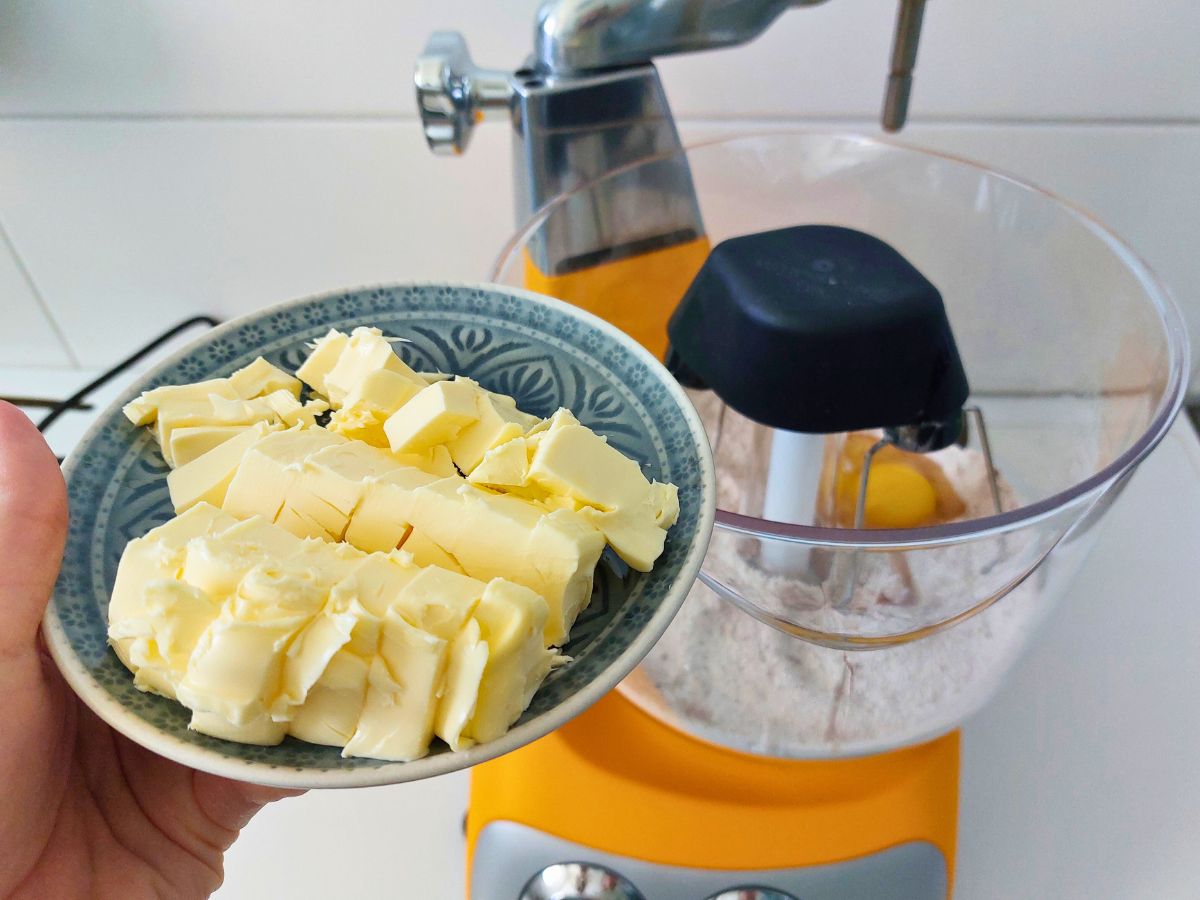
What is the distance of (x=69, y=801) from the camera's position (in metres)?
0.49

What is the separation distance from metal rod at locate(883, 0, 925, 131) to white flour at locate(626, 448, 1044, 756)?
264 mm

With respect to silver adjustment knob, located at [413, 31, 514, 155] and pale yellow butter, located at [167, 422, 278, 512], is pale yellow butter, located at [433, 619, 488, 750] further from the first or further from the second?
silver adjustment knob, located at [413, 31, 514, 155]

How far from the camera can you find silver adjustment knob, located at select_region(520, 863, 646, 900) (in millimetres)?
463

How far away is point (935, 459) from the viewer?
63 centimetres

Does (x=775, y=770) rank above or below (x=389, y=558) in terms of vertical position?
below

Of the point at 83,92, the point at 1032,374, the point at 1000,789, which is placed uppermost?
the point at 83,92

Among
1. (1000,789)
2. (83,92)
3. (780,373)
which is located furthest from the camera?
(83,92)

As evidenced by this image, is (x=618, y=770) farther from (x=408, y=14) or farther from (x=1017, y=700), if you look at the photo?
(x=408, y=14)

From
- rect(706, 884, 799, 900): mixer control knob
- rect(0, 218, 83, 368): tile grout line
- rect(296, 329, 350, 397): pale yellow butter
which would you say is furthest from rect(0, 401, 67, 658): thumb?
rect(0, 218, 83, 368): tile grout line

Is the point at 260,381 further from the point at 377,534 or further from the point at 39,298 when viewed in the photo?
the point at 39,298

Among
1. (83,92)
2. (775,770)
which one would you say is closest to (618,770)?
(775,770)

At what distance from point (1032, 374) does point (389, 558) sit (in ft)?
1.81

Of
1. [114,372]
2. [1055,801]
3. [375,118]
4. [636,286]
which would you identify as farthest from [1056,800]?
[114,372]

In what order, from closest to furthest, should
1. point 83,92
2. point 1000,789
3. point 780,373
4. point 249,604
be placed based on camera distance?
point 249,604
point 780,373
point 1000,789
point 83,92
